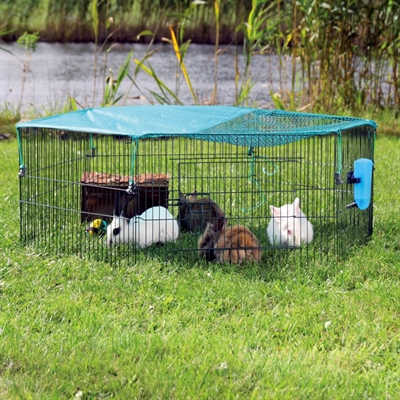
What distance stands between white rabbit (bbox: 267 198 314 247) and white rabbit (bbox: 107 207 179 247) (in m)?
0.69

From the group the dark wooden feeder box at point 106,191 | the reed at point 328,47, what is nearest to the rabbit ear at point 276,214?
the dark wooden feeder box at point 106,191

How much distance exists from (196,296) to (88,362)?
934 mm

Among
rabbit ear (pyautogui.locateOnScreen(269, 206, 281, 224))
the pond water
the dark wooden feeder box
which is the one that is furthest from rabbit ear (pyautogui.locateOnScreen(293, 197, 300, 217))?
the pond water

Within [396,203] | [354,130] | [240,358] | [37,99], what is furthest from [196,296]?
[37,99]

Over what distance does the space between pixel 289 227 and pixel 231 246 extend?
499 millimetres

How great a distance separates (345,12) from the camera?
8.69 meters

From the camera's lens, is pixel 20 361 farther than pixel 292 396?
Yes

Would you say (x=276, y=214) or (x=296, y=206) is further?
(x=276, y=214)

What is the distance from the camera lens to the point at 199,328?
3342mm

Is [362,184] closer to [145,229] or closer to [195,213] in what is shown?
[195,213]

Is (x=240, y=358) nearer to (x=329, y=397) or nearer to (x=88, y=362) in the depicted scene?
(x=329, y=397)

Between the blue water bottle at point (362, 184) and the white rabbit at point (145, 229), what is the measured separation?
1.20m

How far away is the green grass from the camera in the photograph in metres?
2.77

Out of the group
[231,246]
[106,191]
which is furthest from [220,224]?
[106,191]
